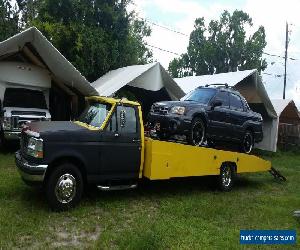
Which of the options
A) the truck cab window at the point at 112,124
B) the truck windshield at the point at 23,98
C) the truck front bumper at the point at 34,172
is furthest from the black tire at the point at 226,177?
the truck windshield at the point at 23,98

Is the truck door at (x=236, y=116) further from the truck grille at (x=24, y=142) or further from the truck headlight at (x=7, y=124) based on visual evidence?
the truck headlight at (x=7, y=124)

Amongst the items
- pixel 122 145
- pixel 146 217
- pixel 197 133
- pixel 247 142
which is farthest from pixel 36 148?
pixel 247 142

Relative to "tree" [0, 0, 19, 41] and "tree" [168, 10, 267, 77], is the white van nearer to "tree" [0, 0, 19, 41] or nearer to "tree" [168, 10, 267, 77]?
"tree" [0, 0, 19, 41]

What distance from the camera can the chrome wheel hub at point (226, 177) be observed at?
11.6m

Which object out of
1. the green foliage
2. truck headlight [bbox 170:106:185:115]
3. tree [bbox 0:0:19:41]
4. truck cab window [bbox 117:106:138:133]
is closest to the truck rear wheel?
truck headlight [bbox 170:106:185:115]

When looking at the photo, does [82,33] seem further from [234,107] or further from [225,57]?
[225,57]

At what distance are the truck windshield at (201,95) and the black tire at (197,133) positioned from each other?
825 millimetres

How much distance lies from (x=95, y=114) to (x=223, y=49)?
5550cm

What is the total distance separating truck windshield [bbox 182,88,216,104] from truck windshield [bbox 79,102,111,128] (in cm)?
313

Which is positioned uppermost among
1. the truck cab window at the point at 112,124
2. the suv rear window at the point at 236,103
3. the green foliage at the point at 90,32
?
the green foliage at the point at 90,32

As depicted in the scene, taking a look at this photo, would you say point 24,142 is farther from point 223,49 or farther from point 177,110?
point 223,49

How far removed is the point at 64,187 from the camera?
27.2 ft

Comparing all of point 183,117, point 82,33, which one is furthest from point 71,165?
point 82,33

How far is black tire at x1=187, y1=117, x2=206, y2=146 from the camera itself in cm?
1051
